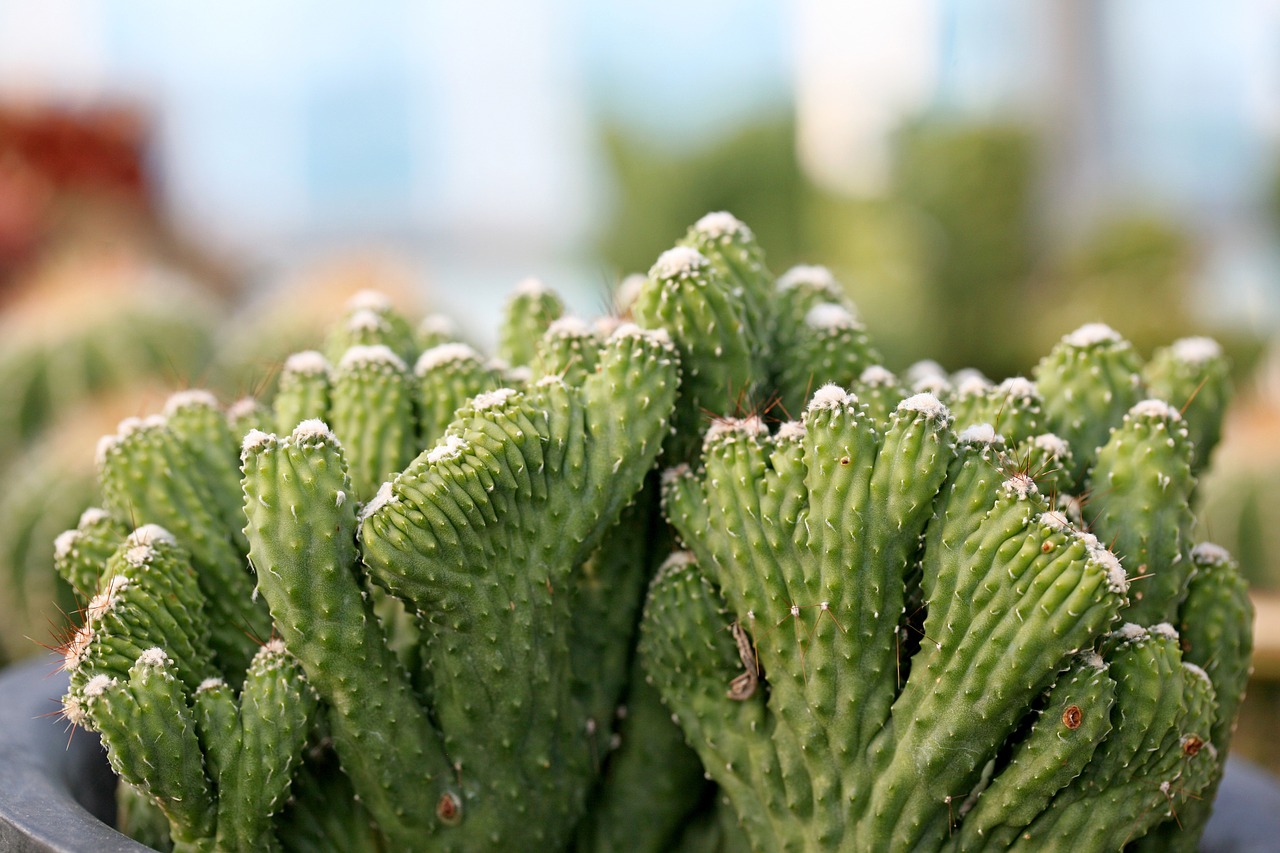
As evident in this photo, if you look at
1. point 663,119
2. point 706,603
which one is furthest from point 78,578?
point 663,119

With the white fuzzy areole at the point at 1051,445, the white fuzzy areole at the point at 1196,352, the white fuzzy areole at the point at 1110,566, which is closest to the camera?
the white fuzzy areole at the point at 1110,566

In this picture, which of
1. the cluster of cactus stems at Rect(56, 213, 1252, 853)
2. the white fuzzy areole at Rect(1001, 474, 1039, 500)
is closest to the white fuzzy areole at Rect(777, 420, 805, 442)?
the cluster of cactus stems at Rect(56, 213, 1252, 853)

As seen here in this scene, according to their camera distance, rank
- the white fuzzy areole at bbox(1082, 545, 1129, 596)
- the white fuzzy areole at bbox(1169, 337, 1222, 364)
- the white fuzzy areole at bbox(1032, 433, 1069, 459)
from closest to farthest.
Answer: the white fuzzy areole at bbox(1082, 545, 1129, 596)
the white fuzzy areole at bbox(1032, 433, 1069, 459)
the white fuzzy areole at bbox(1169, 337, 1222, 364)

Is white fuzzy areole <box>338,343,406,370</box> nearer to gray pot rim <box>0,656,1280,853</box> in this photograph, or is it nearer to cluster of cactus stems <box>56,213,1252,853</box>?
cluster of cactus stems <box>56,213,1252,853</box>

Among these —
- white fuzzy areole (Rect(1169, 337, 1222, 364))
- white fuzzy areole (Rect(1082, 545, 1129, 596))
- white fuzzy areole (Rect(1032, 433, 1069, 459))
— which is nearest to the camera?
white fuzzy areole (Rect(1082, 545, 1129, 596))

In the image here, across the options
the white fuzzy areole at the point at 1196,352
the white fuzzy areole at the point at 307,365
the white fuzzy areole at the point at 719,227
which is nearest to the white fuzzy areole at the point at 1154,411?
the white fuzzy areole at the point at 1196,352

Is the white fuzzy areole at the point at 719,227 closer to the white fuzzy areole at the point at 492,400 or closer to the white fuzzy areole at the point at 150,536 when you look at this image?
the white fuzzy areole at the point at 492,400

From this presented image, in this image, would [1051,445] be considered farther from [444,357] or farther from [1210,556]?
[444,357]
